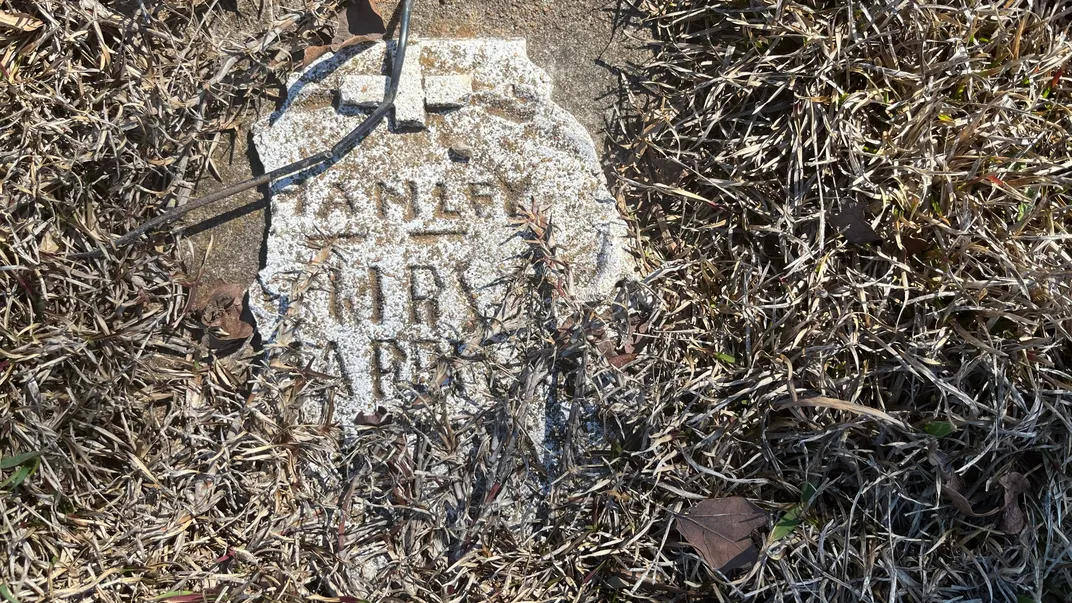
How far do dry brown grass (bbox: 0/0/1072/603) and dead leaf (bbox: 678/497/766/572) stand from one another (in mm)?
33

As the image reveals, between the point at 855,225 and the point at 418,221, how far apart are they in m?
0.93

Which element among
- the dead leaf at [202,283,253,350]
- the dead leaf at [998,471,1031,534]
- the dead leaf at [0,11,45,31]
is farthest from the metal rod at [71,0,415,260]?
the dead leaf at [998,471,1031,534]

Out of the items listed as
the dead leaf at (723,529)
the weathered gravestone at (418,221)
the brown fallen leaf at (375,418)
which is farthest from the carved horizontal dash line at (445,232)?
the dead leaf at (723,529)

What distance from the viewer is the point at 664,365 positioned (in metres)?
1.58

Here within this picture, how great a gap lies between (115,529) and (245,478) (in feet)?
0.99

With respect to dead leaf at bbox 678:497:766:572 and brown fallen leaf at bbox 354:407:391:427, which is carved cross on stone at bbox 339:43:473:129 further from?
dead leaf at bbox 678:497:766:572

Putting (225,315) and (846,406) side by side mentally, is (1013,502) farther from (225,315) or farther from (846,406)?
(225,315)

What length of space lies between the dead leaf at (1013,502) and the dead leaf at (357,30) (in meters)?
1.64

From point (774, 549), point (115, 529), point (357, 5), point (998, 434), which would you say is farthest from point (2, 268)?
point (998, 434)

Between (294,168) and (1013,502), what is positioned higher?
(294,168)

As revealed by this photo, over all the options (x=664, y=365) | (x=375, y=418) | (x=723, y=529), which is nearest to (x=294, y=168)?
(x=375, y=418)

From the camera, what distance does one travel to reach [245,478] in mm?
1599

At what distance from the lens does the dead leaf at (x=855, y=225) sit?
1.53 metres

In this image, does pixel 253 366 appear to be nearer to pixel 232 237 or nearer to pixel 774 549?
pixel 232 237
